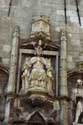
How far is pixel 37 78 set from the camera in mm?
9320

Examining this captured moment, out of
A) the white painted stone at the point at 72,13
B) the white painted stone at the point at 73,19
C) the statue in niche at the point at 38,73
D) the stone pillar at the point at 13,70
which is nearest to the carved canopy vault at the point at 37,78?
the statue in niche at the point at 38,73

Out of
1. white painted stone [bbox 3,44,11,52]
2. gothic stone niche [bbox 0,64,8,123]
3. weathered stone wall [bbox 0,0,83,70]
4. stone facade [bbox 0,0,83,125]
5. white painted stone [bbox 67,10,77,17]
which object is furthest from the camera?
white painted stone [bbox 67,10,77,17]

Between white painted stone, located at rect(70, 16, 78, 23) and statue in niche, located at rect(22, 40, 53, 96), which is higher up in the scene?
white painted stone, located at rect(70, 16, 78, 23)

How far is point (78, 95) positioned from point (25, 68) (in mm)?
1566

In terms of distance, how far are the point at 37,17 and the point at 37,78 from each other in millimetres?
2465

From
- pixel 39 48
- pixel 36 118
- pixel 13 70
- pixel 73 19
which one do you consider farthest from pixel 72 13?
pixel 36 118

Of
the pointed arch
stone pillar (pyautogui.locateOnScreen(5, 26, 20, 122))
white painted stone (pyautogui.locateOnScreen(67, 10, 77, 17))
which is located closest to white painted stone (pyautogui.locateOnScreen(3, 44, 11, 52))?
stone pillar (pyautogui.locateOnScreen(5, 26, 20, 122))

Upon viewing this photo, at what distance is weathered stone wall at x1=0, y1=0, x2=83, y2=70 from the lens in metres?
10.4

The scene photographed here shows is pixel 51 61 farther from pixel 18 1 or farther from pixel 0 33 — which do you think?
pixel 18 1

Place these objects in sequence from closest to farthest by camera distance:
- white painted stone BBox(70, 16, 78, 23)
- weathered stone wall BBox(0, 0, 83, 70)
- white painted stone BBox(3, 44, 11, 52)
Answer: white painted stone BBox(3, 44, 11, 52), weathered stone wall BBox(0, 0, 83, 70), white painted stone BBox(70, 16, 78, 23)

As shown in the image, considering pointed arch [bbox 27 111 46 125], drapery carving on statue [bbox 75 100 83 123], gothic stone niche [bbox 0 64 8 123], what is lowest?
pointed arch [bbox 27 111 46 125]

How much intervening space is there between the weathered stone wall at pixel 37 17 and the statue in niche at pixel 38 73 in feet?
2.19

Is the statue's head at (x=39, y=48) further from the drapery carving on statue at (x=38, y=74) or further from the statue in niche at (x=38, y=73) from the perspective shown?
the drapery carving on statue at (x=38, y=74)

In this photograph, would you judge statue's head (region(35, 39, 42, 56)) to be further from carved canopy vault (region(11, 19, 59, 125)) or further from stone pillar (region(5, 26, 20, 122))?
stone pillar (region(5, 26, 20, 122))
